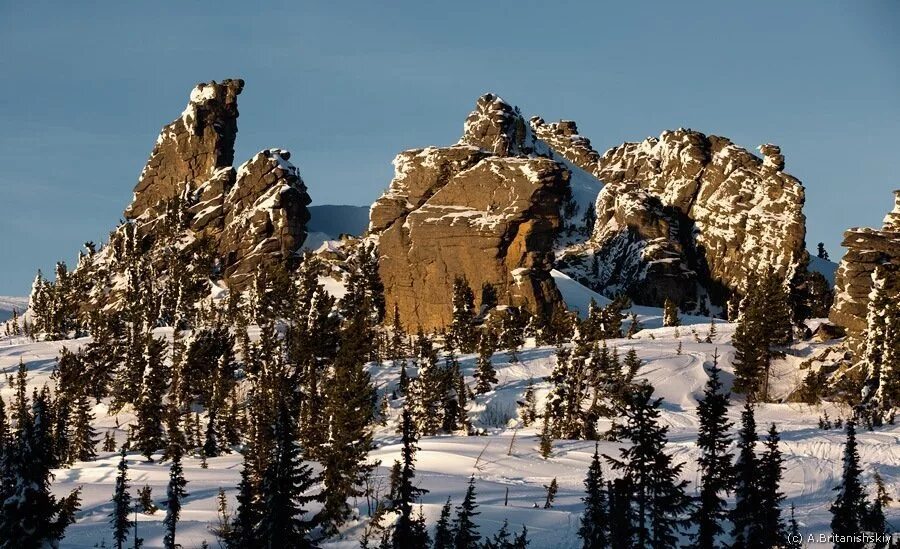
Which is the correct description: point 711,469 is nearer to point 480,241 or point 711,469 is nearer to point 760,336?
point 760,336

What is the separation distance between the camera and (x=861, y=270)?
341ft

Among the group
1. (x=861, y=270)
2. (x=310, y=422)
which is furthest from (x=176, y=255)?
(x=861, y=270)

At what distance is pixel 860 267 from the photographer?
103875mm

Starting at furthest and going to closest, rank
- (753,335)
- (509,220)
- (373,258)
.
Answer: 1. (373,258)
2. (509,220)
3. (753,335)

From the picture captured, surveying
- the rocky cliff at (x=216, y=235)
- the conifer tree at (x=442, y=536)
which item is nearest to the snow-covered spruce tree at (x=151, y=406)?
the conifer tree at (x=442, y=536)

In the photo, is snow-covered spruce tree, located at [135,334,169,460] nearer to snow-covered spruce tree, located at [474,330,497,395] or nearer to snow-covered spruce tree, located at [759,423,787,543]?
snow-covered spruce tree, located at [474,330,497,395]

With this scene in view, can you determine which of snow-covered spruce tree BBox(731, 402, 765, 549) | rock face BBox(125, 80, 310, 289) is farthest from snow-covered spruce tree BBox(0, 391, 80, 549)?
rock face BBox(125, 80, 310, 289)

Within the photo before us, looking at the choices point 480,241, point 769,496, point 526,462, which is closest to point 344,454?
point 526,462

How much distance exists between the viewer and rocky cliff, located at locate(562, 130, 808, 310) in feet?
565

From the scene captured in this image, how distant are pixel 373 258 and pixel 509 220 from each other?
25.5 m

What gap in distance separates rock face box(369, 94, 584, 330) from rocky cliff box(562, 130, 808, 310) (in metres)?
31.9

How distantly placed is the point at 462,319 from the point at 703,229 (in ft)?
241

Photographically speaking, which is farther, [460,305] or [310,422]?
[460,305]

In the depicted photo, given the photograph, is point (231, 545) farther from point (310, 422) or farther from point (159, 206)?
point (159, 206)
